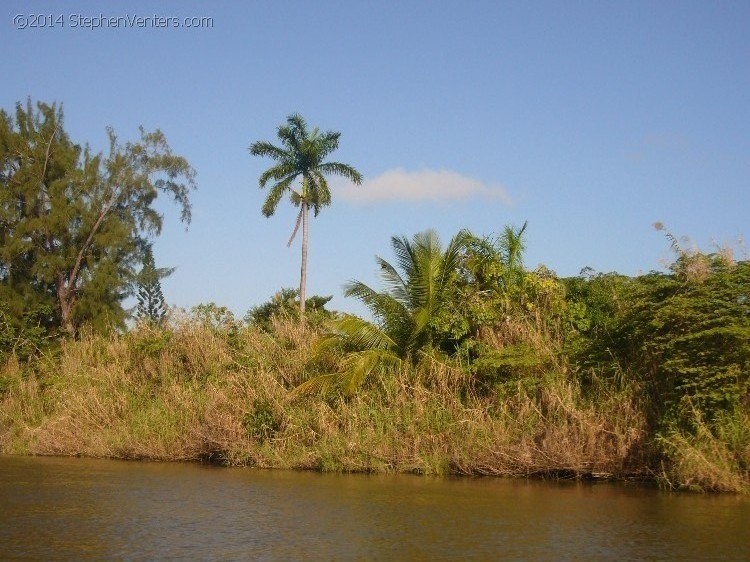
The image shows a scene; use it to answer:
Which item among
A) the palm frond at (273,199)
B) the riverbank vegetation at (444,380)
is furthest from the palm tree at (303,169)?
the riverbank vegetation at (444,380)

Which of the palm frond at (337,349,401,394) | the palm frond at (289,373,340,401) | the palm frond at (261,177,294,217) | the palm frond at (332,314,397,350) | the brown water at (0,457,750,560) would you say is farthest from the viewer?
the palm frond at (261,177,294,217)

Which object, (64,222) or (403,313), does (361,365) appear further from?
(64,222)

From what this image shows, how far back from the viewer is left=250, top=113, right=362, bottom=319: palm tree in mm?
44812

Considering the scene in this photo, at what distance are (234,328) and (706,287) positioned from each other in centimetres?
1439

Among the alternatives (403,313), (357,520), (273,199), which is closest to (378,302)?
(403,313)

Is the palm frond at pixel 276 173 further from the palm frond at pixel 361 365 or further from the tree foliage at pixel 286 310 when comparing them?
the palm frond at pixel 361 365

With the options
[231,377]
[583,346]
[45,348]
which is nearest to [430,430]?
[583,346]

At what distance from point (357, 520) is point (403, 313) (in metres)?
9.05

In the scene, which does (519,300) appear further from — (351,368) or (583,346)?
(351,368)

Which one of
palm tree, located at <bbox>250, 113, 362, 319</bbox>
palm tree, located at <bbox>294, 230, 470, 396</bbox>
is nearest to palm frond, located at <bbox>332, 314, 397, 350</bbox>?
palm tree, located at <bbox>294, 230, 470, 396</bbox>

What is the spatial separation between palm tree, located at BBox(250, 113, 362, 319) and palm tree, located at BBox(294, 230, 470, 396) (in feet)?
76.8

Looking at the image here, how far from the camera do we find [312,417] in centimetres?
1998

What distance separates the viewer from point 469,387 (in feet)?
64.2

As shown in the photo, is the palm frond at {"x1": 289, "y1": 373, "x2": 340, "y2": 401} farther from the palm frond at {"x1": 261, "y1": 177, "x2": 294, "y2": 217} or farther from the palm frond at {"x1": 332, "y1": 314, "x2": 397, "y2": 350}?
the palm frond at {"x1": 261, "y1": 177, "x2": 294, "y2": 217}
